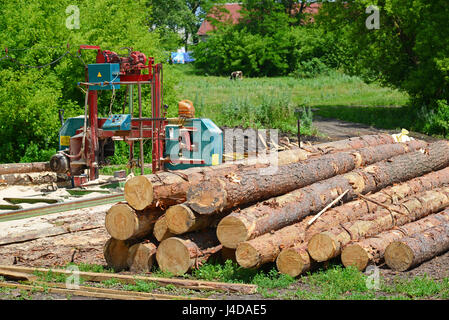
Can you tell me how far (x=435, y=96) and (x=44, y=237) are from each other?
1877 centimetres

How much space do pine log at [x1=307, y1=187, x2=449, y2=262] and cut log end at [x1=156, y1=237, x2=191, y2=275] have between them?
1.59 meters

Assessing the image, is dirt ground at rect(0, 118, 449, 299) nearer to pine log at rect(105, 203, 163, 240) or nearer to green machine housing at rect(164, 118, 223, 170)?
pine log at rect(105, 203, 163, 240)

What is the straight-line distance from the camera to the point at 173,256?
8.62 metres

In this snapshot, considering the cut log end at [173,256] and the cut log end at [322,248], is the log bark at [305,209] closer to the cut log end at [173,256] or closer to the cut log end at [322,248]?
the cut log end at [322,248]

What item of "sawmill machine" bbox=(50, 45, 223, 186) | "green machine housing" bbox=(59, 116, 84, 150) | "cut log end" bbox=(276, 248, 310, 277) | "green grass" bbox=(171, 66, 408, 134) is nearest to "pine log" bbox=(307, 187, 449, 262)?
"cut log end" bbox=(276, 248, 310, 277)

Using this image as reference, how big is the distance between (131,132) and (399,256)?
7141 millimetres

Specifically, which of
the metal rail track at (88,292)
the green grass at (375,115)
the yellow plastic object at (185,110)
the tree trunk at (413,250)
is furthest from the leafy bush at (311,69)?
the metal rail track at (88,292)

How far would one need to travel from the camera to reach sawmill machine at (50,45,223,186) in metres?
14.1

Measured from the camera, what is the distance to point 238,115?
78.9 feet

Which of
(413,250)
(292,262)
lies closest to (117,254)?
(292,262)

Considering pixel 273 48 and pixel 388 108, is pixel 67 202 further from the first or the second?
pixel 273 48

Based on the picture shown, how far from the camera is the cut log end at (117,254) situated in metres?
9.09

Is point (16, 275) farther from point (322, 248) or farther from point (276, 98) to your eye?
point (276, 98)
